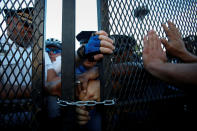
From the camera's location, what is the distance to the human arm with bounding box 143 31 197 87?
654mm

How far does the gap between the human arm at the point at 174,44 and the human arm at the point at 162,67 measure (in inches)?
4.6

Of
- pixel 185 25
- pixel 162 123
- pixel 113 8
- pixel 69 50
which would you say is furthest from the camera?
pixel 185 25

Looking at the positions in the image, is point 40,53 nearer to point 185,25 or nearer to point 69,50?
point 69,50

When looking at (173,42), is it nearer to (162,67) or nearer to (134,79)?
(162,67)

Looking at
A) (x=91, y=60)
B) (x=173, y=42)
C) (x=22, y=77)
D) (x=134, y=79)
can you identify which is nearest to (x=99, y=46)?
(x=91, y=60)

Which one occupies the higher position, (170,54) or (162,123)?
(170,54)

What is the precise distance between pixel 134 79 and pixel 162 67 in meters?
0.20

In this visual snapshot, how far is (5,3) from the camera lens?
27.4 inches

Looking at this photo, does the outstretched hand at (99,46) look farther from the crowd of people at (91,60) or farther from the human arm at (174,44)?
the human arm at (174,44)

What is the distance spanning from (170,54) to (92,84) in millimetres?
720

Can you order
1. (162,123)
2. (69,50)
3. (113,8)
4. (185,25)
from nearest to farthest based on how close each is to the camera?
(69,50), (113,8), (162,123), (185,25)

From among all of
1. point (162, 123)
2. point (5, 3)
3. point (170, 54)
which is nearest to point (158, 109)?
point (162, 123)

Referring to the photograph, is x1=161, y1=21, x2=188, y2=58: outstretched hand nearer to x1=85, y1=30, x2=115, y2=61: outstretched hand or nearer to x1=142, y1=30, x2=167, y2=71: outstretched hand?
x1=142, y1=30, x2=167, y2=71: outstretched hand

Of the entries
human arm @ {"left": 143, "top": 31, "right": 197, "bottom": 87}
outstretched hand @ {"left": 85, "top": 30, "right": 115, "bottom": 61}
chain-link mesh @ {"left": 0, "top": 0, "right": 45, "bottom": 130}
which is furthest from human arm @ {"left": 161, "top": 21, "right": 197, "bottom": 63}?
chain-link mesh @ {"left": 0, "top": 0, "right": 45, "bottom": 130}
